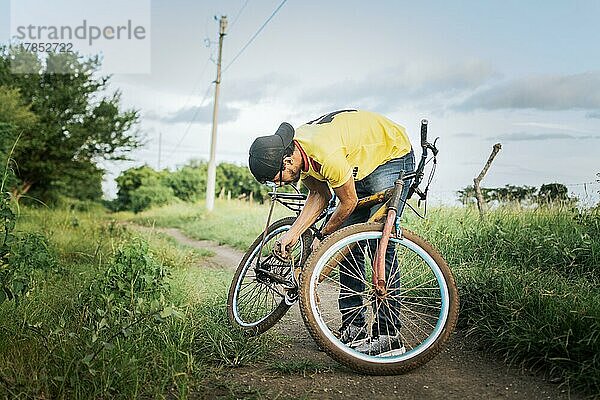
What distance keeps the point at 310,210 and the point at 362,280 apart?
67cm

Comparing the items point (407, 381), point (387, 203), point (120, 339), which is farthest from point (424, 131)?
point (120, 339)

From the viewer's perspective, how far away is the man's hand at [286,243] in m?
4.56

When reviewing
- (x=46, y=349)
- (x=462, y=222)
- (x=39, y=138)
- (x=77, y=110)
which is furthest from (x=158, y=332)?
(x=77, y=110)

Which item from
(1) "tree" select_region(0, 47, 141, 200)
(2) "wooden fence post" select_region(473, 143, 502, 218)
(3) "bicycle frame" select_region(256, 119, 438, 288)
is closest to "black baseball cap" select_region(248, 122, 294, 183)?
(3) "bicycle frame" select_region(256, 119, 438, 288)

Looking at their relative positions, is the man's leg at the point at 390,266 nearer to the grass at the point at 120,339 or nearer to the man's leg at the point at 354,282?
the man's leg at the point at 354,282

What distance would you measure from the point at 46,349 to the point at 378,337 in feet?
6.71

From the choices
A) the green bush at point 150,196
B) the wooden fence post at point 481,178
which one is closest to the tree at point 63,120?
the green bush at point 150,196

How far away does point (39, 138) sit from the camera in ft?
87.7

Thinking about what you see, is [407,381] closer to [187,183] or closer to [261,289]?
[261,289]

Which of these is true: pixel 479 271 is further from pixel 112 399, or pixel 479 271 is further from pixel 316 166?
pixel 112 399

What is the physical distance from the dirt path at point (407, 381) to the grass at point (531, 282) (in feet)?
0.45

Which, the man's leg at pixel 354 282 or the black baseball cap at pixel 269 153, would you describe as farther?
the man's leg at pixel 354 282

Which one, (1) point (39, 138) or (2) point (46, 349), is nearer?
(2) point (46, 349)

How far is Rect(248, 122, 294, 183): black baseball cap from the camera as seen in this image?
4.14m
